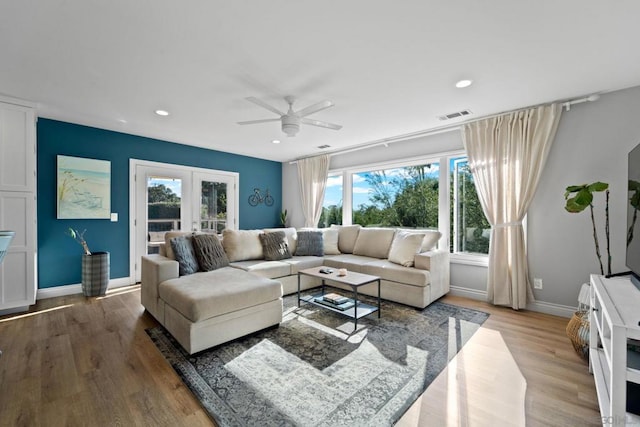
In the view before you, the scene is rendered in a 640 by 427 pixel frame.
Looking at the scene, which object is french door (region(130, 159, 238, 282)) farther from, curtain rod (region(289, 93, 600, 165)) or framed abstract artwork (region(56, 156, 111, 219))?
curtain rod (region(289, 93, 600, 165))

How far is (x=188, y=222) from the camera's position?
500cm

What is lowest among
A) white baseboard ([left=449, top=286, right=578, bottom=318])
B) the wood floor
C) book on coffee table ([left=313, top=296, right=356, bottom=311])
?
the wood floor

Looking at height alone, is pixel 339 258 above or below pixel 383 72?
below

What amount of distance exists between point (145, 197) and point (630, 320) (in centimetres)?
552

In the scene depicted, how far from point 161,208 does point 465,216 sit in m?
4.93

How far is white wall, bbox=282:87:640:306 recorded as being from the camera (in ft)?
9.01

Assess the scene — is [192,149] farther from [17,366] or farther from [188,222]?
[17,366]

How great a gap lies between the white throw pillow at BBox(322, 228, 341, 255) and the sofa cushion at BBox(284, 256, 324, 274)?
0.39 meters

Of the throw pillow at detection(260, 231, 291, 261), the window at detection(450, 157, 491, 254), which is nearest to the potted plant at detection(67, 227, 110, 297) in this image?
the throw pillow at detection(260, 231, 291, 261)

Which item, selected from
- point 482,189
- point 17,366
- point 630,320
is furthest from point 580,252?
point 17,366

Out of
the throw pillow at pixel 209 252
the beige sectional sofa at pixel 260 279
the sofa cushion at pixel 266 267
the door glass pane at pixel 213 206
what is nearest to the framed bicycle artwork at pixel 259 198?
the door glass pane at pixel 213 206

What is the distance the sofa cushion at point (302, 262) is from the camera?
3.84 m

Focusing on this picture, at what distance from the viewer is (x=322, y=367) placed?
205cm

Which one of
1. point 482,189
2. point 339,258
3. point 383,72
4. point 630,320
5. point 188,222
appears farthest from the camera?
point 188,222
